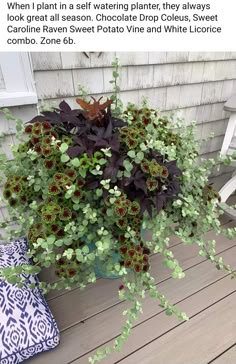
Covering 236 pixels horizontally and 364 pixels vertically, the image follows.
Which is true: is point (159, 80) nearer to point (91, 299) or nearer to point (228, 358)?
point (91, 299)

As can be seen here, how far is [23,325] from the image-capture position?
2.74ft

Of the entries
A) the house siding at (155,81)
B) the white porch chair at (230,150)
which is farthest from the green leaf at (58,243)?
the white porch chair at (230,150)

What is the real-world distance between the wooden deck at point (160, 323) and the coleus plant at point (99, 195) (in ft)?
0.55

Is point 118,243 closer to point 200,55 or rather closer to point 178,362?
point 178,362

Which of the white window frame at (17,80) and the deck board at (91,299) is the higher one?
the white window frame at (17,80)

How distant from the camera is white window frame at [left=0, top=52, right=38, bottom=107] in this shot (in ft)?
3.33

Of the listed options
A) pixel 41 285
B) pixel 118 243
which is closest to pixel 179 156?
pixel 118 243

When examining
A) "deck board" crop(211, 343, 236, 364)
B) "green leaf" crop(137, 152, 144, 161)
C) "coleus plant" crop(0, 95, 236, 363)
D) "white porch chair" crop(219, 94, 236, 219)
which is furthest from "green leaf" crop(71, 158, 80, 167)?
"white porch chair" crop(219, 94, 236, 219)

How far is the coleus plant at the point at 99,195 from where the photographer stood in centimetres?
76

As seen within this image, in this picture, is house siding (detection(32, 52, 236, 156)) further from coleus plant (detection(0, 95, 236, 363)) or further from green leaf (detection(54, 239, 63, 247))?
green leaf (detection(54, 239, 63, 247))

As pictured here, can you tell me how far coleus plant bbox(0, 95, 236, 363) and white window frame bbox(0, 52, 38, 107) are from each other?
0.68 feet

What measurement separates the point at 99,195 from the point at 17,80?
0.59 meters

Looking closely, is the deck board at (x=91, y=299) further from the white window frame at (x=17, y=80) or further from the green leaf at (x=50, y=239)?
the white window frame at (x=17, y=80)

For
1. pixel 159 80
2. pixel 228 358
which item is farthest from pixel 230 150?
pixel 228 358
